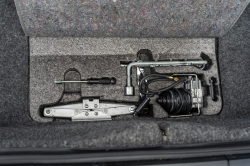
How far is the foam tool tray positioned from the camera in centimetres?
110

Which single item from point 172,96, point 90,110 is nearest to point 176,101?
point 172,96

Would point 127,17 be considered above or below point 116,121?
above

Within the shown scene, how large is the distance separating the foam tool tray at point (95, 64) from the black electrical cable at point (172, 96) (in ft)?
0.18

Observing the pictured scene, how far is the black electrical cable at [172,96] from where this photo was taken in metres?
1.07

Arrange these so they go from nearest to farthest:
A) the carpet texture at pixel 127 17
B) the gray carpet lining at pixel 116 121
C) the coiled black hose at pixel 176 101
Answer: the gray carpet lining at pixel 116 121 < the carpet texture at pixel 127 17 < the coiled black hose at pixel 176 101

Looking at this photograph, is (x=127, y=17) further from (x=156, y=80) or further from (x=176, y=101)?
(x=176, y=101)

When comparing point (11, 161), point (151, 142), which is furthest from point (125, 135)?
point (11, 161)

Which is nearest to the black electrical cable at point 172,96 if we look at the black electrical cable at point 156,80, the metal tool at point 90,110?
the black electrical cable at point 156,80

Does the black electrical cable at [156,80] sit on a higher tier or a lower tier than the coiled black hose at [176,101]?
higher

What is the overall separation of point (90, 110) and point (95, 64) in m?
0.27

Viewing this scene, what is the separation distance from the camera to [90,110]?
1.12 m

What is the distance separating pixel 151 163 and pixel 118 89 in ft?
1.83

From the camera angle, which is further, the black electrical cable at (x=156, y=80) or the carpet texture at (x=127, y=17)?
the black electrical cable at (x=156, y=80)

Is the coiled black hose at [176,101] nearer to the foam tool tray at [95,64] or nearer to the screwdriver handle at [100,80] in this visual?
the foam tool tray at [95,64]
